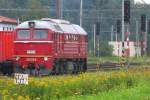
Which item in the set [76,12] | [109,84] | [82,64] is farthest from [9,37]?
[76,12]

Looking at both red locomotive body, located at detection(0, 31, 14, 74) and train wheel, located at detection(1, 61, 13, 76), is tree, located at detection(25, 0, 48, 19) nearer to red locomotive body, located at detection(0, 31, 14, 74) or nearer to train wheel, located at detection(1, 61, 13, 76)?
red locomotive body, located at detection(0, 31, 14, 74)

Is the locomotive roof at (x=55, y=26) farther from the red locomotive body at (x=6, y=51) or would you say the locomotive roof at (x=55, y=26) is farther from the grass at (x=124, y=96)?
the grass at (x=124, y=96)

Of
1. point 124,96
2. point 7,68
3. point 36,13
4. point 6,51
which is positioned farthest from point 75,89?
point 36,13

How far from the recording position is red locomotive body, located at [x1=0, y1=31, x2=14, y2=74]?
1513 inches

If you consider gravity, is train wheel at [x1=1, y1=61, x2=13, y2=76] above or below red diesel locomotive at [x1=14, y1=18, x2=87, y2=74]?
below

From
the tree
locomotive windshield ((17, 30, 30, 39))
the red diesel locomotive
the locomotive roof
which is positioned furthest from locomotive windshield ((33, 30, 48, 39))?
the tree

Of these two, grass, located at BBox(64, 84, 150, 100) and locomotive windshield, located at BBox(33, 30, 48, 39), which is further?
locomotive windshield, located at BBox(33, 30, 48, 39)

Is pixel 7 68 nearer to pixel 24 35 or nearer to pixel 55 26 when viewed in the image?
pixel 24 35

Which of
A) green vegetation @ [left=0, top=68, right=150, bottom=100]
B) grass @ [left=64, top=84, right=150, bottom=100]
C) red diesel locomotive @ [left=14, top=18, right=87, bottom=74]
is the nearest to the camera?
grass @ [left=64, top=84, right=150, bottom=100]

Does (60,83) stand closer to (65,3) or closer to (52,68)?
(52,68)

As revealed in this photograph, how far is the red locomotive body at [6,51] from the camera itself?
3844cm

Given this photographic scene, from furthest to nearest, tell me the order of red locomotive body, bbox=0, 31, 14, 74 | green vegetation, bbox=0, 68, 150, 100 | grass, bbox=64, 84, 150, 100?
red locomotive body, bbox=0, 31, 14, 74, green vegetation, bbox=0, 68, 150, 100, grass, bbox=64, 84, 150, 100

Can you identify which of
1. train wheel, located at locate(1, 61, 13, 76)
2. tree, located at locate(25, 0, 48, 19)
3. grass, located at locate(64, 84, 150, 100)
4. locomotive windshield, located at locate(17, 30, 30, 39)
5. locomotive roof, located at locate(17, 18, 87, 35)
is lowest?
train wheel, located at locate(1, 61, 13, 76)

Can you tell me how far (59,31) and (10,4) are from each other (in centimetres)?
6718
